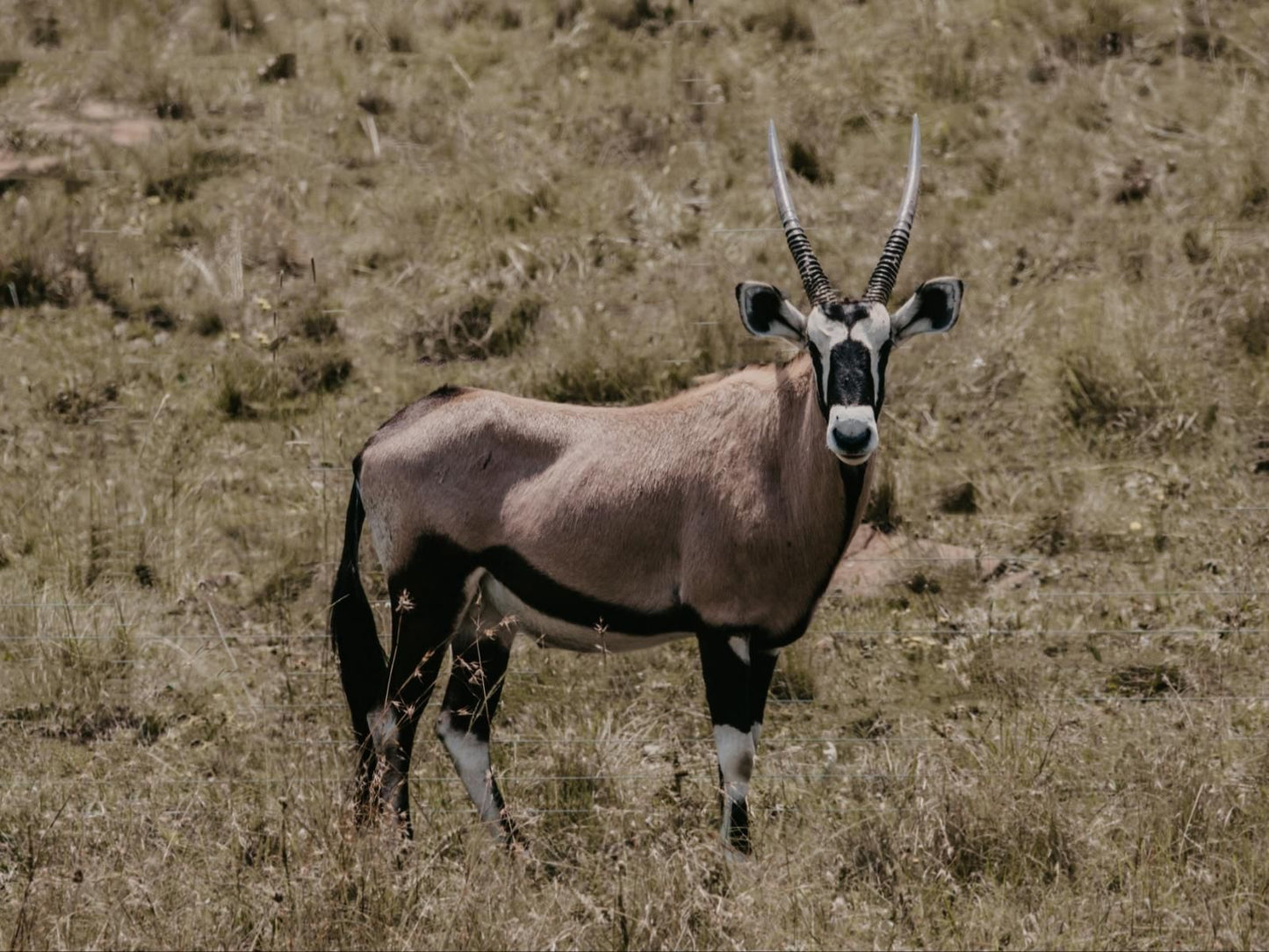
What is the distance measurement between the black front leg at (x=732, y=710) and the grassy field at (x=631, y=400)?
0.22 metres

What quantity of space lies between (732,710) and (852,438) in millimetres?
1197

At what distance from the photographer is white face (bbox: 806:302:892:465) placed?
16.6 ft

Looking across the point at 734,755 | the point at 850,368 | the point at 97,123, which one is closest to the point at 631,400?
the point at 734,755

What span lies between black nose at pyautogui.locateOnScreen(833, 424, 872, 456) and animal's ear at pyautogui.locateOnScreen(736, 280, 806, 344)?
2.31 feet

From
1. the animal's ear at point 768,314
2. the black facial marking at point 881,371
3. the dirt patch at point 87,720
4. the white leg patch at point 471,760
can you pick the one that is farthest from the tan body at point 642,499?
the dirt patch at point 87,720

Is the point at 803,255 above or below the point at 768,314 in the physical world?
above

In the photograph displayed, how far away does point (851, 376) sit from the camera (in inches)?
205

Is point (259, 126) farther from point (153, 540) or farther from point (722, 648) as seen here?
point (722, 648)

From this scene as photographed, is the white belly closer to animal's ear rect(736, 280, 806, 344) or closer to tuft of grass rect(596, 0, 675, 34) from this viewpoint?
animal's ear rect(736, 280, 806, 344)

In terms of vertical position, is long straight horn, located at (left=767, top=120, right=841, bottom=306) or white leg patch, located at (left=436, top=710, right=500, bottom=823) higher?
long straight horn, located at (left=767, top=120, right=841, bottom=306)

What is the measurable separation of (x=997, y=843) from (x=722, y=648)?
118 cm

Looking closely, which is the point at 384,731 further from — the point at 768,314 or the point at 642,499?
the point at 768,314

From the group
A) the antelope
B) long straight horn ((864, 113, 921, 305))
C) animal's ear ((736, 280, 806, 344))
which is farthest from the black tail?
long straight horn ((864, 113, 921, 305))

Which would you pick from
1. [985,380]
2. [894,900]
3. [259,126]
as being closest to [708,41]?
[259,126]
